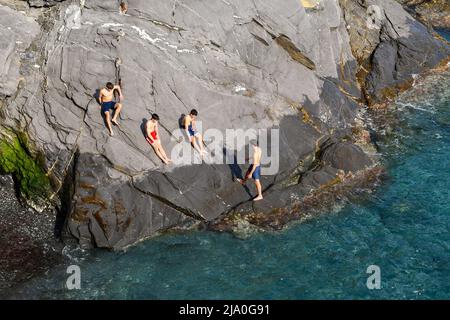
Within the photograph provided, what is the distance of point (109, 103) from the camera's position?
23.7 metres

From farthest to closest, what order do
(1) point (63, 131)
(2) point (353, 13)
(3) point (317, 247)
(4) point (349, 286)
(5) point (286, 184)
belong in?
(2) point (353, 13) → (5) point (286, 184) → (1) point (63, 131) → (3) point (317, 247) → (4) point (349, 286)

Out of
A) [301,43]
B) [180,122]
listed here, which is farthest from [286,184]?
[301,43]

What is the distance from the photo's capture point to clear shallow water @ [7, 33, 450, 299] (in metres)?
20.3

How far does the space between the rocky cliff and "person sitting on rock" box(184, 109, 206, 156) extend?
667 mm

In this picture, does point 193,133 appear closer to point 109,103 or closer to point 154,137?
point 154,137

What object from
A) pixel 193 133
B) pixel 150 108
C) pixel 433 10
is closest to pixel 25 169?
pixel 150 108

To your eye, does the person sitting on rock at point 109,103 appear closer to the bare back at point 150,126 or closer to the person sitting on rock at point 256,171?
the bare back at point 150,126

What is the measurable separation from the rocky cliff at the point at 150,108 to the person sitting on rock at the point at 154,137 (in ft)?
1.16

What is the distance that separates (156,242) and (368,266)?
9.26m

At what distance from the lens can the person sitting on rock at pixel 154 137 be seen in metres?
23.6

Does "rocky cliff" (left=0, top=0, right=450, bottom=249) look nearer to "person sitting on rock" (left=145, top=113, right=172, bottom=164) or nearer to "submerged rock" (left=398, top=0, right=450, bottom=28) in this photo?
"person sitting on rock" (left=145, top=113, right=172, bottom=164)

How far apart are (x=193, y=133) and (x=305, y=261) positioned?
8.00 meters

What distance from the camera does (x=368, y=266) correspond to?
2136 centimetres

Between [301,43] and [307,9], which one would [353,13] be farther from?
[301,43]
